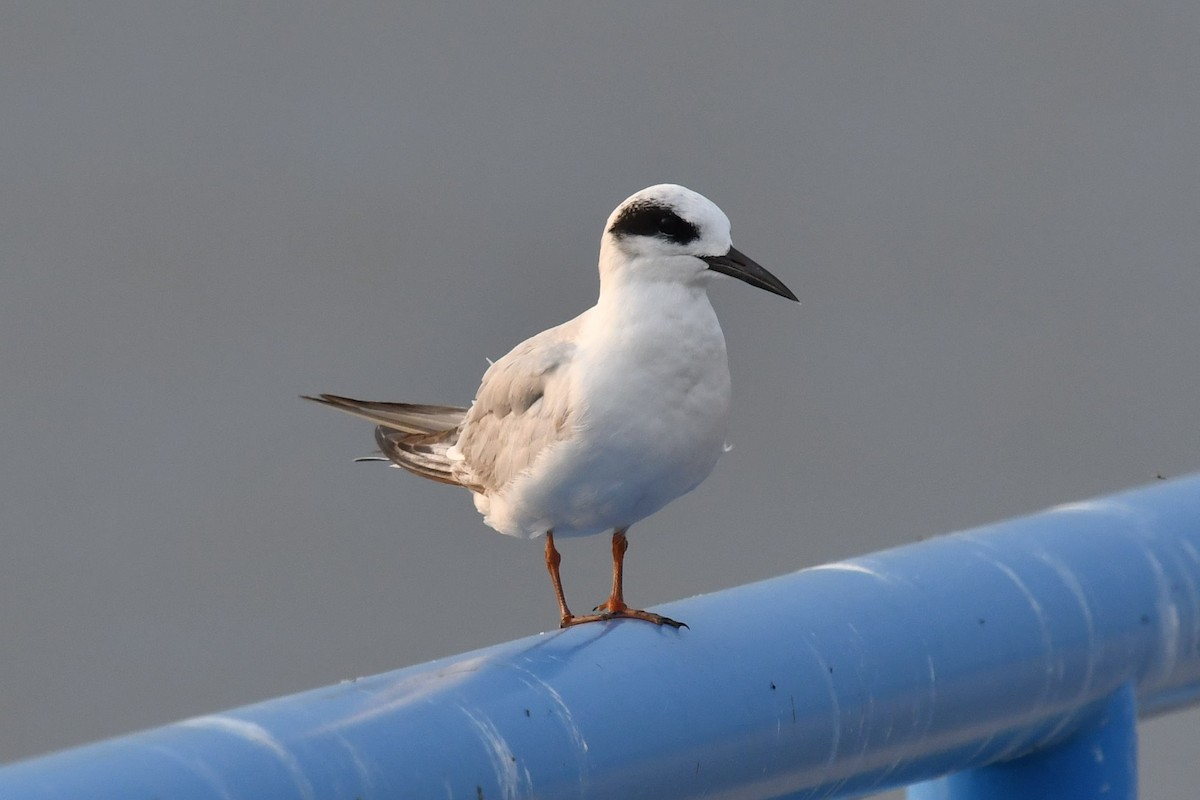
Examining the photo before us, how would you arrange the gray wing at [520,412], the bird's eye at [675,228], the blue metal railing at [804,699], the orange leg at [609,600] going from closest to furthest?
the blue metal railing at [804,699]
the orange leg at [609,600]
the bird's eye at [675,228]
the gray wing at [520,412]

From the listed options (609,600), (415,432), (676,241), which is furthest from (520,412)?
(415,432)

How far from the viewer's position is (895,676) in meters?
2.77

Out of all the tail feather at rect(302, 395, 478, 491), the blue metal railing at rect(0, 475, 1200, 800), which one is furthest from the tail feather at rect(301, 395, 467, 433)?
the blue metal railing at rect(0, 475, 1200, 800)

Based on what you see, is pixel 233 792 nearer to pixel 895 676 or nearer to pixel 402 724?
pixel 402 724

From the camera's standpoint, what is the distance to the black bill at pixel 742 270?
3912 millimetres

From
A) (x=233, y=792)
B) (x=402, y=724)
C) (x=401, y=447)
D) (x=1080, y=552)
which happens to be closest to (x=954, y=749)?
(x=1080, y=552)

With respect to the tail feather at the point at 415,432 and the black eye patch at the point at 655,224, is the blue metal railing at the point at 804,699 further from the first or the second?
the tail feather at the point at 415,432

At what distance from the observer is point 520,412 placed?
437 centimetres

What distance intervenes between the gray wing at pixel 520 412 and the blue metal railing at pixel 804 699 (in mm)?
1177

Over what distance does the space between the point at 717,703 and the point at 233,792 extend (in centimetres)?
77

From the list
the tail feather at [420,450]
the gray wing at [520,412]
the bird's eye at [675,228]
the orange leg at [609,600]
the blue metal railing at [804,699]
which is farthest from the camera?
the tail feather at [420,450]

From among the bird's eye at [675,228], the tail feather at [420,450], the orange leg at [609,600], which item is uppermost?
the bird's eye at [675,228]

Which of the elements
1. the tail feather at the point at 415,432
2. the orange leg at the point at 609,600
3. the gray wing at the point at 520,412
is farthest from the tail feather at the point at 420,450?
the orange leg at the point at 609,600

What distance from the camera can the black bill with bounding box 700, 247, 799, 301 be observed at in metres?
3.91
